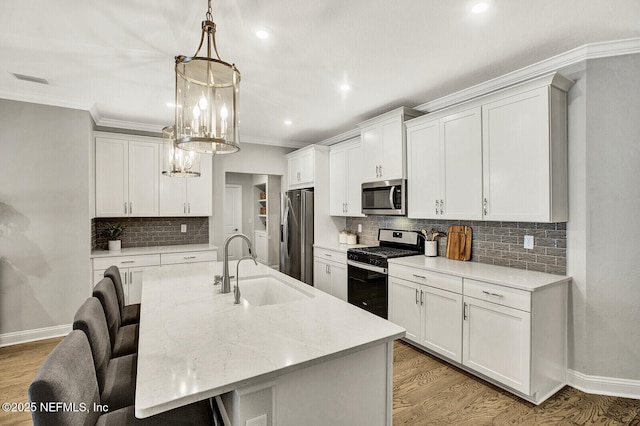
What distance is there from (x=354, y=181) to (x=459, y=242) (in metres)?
1.75

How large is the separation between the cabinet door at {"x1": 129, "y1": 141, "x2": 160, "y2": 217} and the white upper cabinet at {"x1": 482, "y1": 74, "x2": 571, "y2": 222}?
4.16 metres

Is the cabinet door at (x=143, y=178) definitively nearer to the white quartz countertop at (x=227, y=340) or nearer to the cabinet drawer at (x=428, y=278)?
the white quartz countertop at (x=227, y=340)

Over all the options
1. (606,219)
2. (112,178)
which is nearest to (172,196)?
(112,178)

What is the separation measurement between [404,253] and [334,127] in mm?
2207

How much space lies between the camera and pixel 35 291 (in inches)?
136

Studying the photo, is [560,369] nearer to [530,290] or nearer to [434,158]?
[530,290]

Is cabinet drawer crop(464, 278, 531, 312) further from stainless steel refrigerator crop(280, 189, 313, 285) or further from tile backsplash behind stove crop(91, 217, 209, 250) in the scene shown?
tile backsplash behind stove crop(91, 217, 209, 250)

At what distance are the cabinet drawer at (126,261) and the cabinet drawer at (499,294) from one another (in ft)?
12.3

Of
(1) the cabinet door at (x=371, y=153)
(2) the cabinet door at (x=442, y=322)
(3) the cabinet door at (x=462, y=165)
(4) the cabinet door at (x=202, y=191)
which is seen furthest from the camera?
(4) the cabinet door at (x=202, y=191)

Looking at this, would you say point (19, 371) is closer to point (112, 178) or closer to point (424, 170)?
point (112, 178)

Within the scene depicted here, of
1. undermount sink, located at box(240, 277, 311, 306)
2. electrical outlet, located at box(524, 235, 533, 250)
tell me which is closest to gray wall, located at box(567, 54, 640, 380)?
electrical outlet, located at box(524, 235, 533, 250)

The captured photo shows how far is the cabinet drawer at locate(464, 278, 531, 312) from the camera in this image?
2245mm

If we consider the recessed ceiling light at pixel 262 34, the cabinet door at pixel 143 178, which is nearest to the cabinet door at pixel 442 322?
the recessed ceiling light at pixel 262 34

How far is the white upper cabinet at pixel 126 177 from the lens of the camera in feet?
13.3
